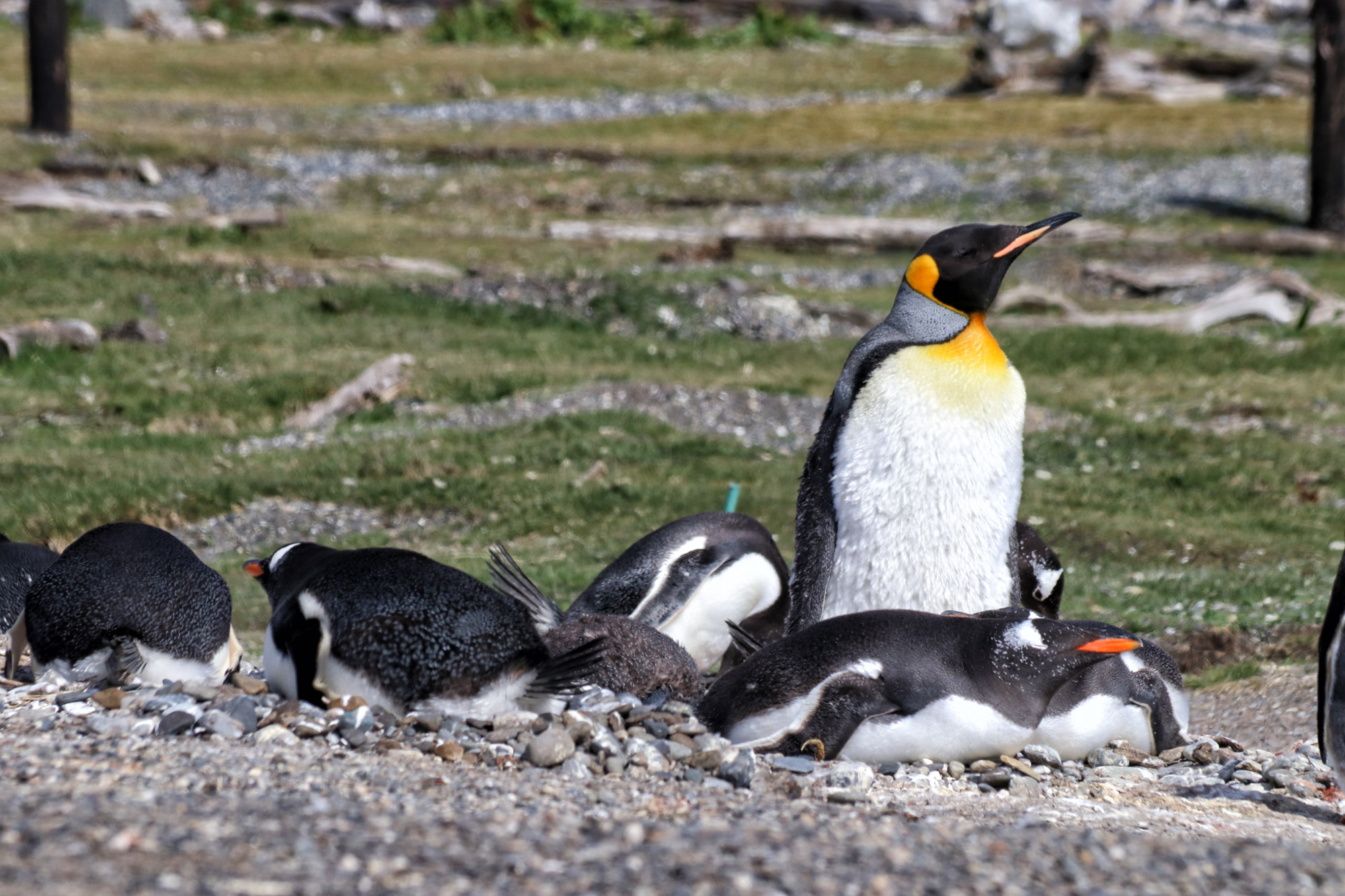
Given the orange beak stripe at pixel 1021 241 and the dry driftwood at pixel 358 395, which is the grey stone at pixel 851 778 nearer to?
the orange beak stripe at pixel 1021 241

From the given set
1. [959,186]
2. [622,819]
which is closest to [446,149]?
[959,186]

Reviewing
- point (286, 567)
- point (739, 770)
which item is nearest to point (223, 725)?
point (286, 567)

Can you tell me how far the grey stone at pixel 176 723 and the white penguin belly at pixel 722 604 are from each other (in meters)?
2.38

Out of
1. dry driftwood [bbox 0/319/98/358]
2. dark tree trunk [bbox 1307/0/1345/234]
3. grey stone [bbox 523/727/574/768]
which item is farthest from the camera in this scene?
dark tree trunk [bbox 1307/0/1345/234]

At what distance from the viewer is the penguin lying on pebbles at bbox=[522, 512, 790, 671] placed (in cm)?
640

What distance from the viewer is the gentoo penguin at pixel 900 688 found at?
15.9ft

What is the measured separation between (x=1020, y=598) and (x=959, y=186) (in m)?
18.2

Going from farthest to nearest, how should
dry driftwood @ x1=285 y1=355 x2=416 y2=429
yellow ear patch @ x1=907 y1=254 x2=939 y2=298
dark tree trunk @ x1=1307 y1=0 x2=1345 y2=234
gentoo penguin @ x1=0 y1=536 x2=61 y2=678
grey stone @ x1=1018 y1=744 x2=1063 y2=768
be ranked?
dark tree trunk @ x1=1307 y1=0 x2=1345 y2=234 → dry driftwood @ x1=285 y1=355 x2=416 y2=429 → yellow ear patch @ x1=907 y1=254 x2=939 y2=298 → gentoo penguin @ x1=0 y1=536 x2=61 y2=678 → grey stone @ x1=1018 y1=744 x2=1063 y2=768

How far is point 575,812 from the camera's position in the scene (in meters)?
3.70

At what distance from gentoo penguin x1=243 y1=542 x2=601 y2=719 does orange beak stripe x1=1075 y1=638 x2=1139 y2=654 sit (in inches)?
62.9

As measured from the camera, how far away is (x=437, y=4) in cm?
4334

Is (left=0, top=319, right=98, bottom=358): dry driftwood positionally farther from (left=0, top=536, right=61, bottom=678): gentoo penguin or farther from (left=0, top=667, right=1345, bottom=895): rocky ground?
(left=0, top=667, right=1345, bottom=895): rocky ground

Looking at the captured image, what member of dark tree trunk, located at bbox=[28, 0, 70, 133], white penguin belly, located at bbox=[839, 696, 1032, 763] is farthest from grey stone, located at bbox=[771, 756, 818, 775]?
dark tree trunk, located at bbox=[28, 0, 70, 133]

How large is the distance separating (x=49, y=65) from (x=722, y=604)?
1943 centimetres
